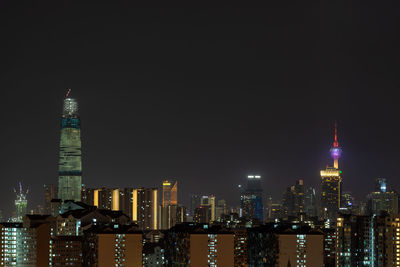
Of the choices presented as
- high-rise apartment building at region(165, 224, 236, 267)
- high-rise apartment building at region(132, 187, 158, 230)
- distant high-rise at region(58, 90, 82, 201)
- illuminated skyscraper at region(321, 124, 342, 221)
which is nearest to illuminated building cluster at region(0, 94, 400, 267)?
high-rise apartment building at region(165, 224, 236, 267)

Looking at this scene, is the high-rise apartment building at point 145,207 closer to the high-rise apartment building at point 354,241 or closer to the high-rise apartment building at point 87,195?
the high-rise apartment building at point 87,195

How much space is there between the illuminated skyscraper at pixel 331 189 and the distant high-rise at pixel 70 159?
20.0 meters

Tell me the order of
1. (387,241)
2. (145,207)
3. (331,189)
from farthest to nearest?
(331,189), (145,207), (387,241)

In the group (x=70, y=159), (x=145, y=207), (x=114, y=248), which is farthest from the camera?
(x=70, y=159)

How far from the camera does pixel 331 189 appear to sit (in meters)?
77.7

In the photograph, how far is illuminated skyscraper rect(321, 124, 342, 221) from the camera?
236 ft

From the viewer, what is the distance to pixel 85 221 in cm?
4209

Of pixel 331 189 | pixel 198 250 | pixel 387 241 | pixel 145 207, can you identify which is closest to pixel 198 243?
pixel 198 250

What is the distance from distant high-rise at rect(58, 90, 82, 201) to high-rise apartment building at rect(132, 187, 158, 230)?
355 inches

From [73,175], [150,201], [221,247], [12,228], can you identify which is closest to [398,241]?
[221,247]

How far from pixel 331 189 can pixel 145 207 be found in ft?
82.7

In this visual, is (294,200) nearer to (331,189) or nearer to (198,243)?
(331,189)

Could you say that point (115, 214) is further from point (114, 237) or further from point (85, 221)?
point (114, 237)

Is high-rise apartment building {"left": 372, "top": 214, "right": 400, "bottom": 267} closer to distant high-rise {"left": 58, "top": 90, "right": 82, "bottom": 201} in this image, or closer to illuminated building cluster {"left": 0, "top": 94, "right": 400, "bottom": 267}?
illuminated building cluster {"left": 0, "top": 94, "right": 400, "bottom": 267}
